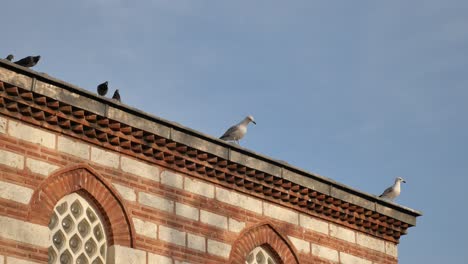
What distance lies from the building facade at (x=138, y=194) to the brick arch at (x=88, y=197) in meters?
0.01

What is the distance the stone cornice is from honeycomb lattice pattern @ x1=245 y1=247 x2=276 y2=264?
3.01 feet

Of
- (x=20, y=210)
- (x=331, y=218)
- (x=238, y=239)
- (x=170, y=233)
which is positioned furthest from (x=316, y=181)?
(x=20, y=210)

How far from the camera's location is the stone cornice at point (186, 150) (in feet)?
52.0

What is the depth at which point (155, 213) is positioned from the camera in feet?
56.0

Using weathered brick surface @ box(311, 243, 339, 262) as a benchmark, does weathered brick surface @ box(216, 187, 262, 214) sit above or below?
above

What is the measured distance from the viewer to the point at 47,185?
15.7 metres

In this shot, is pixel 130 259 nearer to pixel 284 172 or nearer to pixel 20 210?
pixel 20 210

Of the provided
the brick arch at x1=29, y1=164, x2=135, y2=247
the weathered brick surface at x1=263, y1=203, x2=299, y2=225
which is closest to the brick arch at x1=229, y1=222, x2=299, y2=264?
the weathered brick surface at x1=263, y1=203, x2=299, y2=225

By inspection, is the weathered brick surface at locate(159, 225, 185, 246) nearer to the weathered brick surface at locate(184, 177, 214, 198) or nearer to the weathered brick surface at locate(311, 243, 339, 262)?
the weathered brick surface at locate(184, 177, 214, 198)

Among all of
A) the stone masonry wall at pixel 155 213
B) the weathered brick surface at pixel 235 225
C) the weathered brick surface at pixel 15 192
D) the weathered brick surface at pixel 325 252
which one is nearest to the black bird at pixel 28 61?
the stone masonry wall at pixel 155 213

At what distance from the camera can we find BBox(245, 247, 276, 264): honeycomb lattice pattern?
1853cm

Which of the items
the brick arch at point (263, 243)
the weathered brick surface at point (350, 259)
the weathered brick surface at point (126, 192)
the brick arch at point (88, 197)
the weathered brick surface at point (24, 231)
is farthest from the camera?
the weathered brick surface at point (350, 259)

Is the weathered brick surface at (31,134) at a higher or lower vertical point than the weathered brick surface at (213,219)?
higher

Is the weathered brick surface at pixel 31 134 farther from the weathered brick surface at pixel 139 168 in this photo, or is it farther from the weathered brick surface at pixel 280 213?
the weathered brick surface at pixel 280 213
